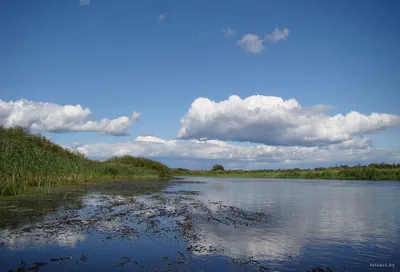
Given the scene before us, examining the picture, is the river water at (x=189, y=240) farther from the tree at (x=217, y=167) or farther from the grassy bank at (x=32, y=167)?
the tree at (x=217, y=167)

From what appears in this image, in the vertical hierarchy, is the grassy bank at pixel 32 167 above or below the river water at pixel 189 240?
above

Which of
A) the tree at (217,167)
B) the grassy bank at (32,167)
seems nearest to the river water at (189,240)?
the grassy bank at (32,167)

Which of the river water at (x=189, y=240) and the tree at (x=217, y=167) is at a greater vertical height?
the tree at (x=217, y=167)

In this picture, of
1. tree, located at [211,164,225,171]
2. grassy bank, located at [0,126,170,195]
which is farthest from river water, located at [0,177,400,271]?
tree, located at [211,164,225,171]

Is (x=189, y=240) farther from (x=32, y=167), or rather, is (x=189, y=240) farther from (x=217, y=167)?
(x=217, y=167)

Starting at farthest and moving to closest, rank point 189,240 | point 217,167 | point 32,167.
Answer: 1. point 217,167
2. point 32,167
3. point 189,240

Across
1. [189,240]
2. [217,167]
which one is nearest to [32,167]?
[189,240]

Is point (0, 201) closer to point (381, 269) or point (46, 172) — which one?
point (46, 172)

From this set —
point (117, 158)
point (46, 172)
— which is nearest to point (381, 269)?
point (46, 172)

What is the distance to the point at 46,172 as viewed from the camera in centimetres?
2055

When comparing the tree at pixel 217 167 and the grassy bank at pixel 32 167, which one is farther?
the tree at pixel 217 167

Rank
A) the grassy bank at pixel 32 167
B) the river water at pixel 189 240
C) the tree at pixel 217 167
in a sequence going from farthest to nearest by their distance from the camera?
the tree at pixel 217 167 → the grassy bank at pixel 32 167 → the river water at pixel 189 240

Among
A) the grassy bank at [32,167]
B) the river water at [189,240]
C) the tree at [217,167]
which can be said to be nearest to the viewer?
the river water at [189,240]

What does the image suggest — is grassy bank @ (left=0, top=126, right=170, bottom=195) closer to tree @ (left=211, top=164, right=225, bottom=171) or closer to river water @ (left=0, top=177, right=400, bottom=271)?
river water @ (left=0, top=177, right=400, bottom=271)
